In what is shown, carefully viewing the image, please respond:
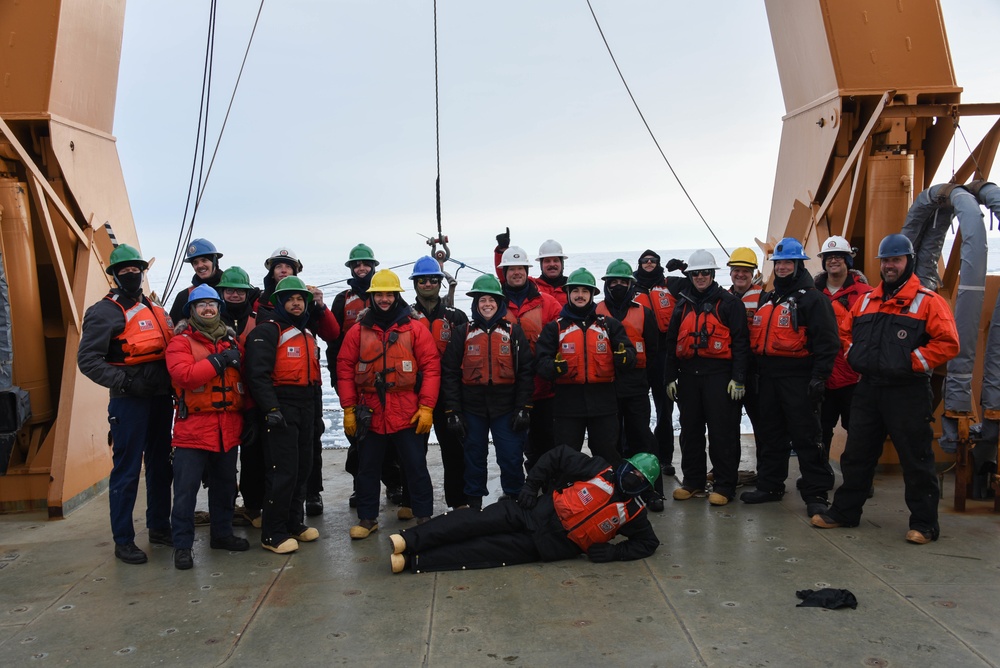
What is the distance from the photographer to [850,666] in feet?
12.0

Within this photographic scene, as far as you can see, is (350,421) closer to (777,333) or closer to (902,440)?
(777,333)

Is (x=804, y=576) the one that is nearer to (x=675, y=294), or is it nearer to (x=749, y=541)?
(x=749, y=541)

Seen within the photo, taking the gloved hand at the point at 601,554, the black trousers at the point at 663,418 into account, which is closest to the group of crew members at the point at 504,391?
the gloved hand at the point at 601,554

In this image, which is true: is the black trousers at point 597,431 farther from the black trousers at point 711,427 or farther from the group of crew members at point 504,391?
the black trousers at point 711,427

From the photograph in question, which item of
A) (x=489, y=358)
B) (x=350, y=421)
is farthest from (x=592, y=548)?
(x=350, y=421)

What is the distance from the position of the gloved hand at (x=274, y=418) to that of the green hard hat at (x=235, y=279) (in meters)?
1.09

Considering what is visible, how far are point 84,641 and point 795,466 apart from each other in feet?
19.6

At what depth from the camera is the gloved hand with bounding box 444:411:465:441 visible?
230 inches

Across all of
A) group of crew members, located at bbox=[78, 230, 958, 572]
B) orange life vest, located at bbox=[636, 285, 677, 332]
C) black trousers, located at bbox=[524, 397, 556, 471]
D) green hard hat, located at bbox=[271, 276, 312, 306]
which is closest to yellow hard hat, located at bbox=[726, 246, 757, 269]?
group of crew members, located at bbox=[78, 230, 958, 572]

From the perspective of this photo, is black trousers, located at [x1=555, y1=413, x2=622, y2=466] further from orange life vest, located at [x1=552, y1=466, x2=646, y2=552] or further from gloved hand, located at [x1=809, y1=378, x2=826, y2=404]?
gloved hand, located at [x1=809, y1=378, x2=826, y2=404]

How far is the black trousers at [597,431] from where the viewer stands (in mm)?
6082

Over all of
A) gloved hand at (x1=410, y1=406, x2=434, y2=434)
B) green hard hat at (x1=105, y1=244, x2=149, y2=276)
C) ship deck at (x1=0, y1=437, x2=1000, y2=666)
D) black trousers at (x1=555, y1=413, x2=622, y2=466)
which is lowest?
ship deck at (x1=0, y1=437, x2=1000, y2=666)

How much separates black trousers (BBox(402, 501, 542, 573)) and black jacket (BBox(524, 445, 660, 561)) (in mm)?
73

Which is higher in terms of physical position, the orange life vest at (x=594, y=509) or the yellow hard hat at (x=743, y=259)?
the yellow hard hat at (x=743, y=259)
